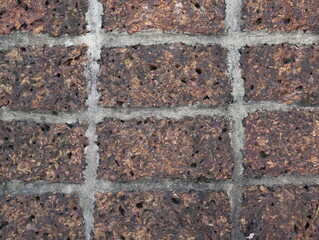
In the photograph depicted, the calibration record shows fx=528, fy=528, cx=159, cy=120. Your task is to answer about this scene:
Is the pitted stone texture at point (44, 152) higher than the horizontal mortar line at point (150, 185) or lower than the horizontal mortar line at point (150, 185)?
higher

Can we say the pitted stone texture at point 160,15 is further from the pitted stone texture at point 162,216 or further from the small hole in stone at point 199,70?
the pitted stone texture at point 162,216

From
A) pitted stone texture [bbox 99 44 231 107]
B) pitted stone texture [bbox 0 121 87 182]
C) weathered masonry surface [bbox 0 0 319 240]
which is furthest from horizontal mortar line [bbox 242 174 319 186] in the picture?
pitted stone texture [bbox 0 121 87 182]

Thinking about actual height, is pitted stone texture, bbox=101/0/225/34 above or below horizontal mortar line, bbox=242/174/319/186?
above

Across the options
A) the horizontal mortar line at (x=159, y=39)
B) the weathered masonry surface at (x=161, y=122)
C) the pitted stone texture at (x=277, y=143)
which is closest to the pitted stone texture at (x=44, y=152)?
the weathered masonry surface at (x=161, y=122)

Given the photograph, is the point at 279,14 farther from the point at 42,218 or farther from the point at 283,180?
the point at 42,218

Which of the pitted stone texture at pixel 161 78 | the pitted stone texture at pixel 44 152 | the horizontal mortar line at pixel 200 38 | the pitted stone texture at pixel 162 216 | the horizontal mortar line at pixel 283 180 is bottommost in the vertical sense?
the pitted stone texture at pixel 162 216

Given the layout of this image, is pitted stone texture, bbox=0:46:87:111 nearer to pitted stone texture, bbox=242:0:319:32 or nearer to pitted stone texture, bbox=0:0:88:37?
pitted stone texture, bbox=0:0:88:37
